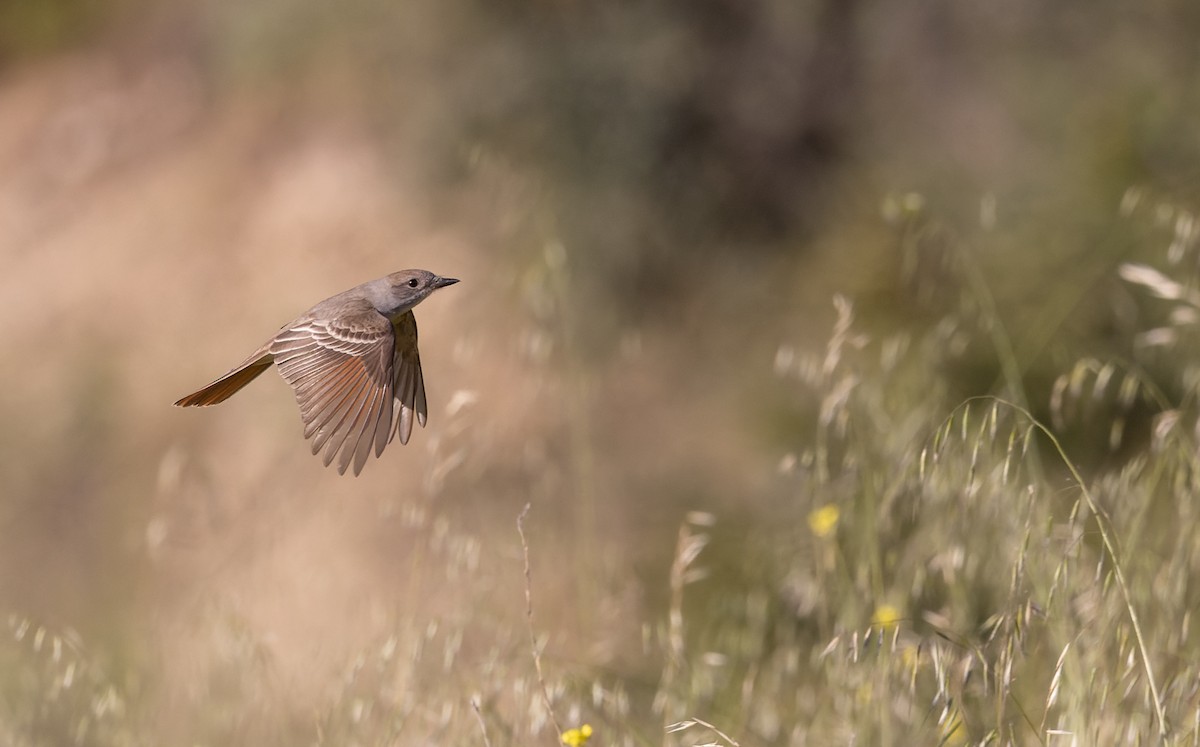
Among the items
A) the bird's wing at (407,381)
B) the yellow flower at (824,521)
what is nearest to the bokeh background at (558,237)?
the yellow flower at (824,521)

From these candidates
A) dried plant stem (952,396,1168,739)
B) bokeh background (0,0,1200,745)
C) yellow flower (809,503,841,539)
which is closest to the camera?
dried plant stem (952,396,1168,739)

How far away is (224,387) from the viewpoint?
2.04 m

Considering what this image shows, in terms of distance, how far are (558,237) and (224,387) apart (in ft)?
13.9

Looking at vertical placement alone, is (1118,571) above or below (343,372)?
below

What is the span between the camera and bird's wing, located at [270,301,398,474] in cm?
181

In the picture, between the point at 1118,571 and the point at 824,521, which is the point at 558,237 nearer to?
the point at 824,521

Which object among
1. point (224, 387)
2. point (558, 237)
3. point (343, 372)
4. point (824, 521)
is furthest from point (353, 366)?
point (558, 237)

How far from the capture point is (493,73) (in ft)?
23.5

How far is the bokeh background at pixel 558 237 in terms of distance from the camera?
568 cm

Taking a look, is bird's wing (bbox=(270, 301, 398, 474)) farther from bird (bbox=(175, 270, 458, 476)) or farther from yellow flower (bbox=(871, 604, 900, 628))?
yellow flower (bbox=(871, 604, 900, 628))

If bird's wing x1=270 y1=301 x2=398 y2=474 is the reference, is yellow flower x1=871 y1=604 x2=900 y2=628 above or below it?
below

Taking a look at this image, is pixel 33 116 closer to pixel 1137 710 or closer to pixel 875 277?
pixel 875 277

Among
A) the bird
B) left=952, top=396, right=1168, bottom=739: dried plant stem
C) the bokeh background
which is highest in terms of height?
the bird

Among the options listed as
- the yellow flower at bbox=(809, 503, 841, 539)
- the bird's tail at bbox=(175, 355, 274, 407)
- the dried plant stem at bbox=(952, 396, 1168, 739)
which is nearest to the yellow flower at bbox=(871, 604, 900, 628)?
the yellow flower at bbox=(809, 503, 841, 539)
